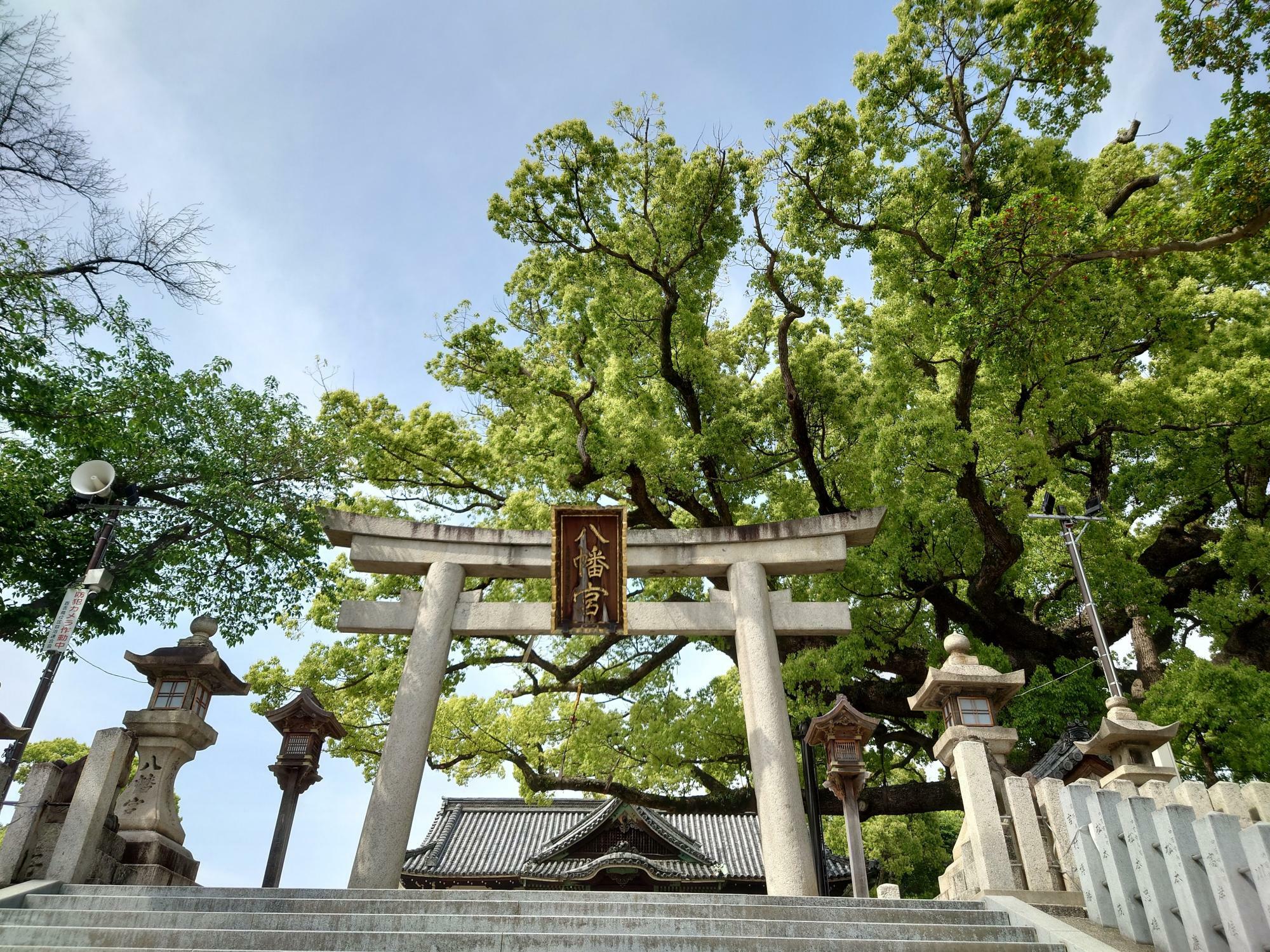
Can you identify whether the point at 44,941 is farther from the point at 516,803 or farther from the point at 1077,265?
the point at 516,803

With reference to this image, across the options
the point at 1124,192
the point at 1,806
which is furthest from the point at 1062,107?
the point at 1,806

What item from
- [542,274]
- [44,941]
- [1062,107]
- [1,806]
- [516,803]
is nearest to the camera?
[44,941]

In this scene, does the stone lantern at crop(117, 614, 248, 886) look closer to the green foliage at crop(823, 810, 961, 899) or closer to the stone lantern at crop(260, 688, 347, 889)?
the stone lantern at crop(260, 688, 347, 889)

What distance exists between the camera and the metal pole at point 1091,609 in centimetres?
1044

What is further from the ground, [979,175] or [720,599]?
[979,175]

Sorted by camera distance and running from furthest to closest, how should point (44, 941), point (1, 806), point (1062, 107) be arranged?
1. point (1062, 107)
2. point (1, 806)
3. point (44, 941)

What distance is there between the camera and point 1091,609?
11.4 m

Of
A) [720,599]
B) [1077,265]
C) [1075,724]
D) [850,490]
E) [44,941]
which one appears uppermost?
[1077,265]

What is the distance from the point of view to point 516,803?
19.5 meters

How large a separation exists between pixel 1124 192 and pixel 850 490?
7136 millimetres

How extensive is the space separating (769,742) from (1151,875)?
4.18 metres

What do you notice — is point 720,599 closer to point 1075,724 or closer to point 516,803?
point 1075,724

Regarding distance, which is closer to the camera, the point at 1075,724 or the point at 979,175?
the point at 1075,724

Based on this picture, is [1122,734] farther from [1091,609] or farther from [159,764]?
[159,764]
